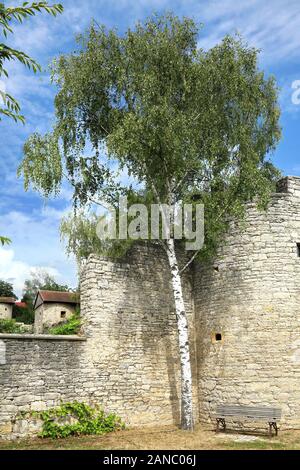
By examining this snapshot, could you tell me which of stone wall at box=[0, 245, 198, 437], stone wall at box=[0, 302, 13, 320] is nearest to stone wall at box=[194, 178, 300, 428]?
stone wall at box=[0, 245, 198, 437]

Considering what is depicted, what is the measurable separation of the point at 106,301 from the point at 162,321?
5.96 ft

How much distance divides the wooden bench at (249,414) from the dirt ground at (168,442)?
1.01 feet

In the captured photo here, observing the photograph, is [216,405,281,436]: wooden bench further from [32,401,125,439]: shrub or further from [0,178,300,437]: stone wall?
[32,401,125,439]: shrub

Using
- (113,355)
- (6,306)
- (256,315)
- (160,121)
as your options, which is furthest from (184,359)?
(6,306)

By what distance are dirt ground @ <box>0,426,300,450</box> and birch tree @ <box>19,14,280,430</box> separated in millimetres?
1749

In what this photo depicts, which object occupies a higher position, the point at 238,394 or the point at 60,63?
the point at 60,63

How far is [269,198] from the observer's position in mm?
11883

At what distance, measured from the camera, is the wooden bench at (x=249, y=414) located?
9.98 meters

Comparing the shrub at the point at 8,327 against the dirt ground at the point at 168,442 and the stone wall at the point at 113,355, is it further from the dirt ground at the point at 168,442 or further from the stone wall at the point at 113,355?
the dirt ground at the point at 168,442

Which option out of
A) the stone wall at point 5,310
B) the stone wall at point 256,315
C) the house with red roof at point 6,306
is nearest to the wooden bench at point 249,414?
the stone wall at point 256,315

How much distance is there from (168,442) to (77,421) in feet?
7.43

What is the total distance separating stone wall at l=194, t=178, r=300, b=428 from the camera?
11.0 meters

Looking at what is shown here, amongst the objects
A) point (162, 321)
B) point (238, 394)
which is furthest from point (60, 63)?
point (238, 394)
